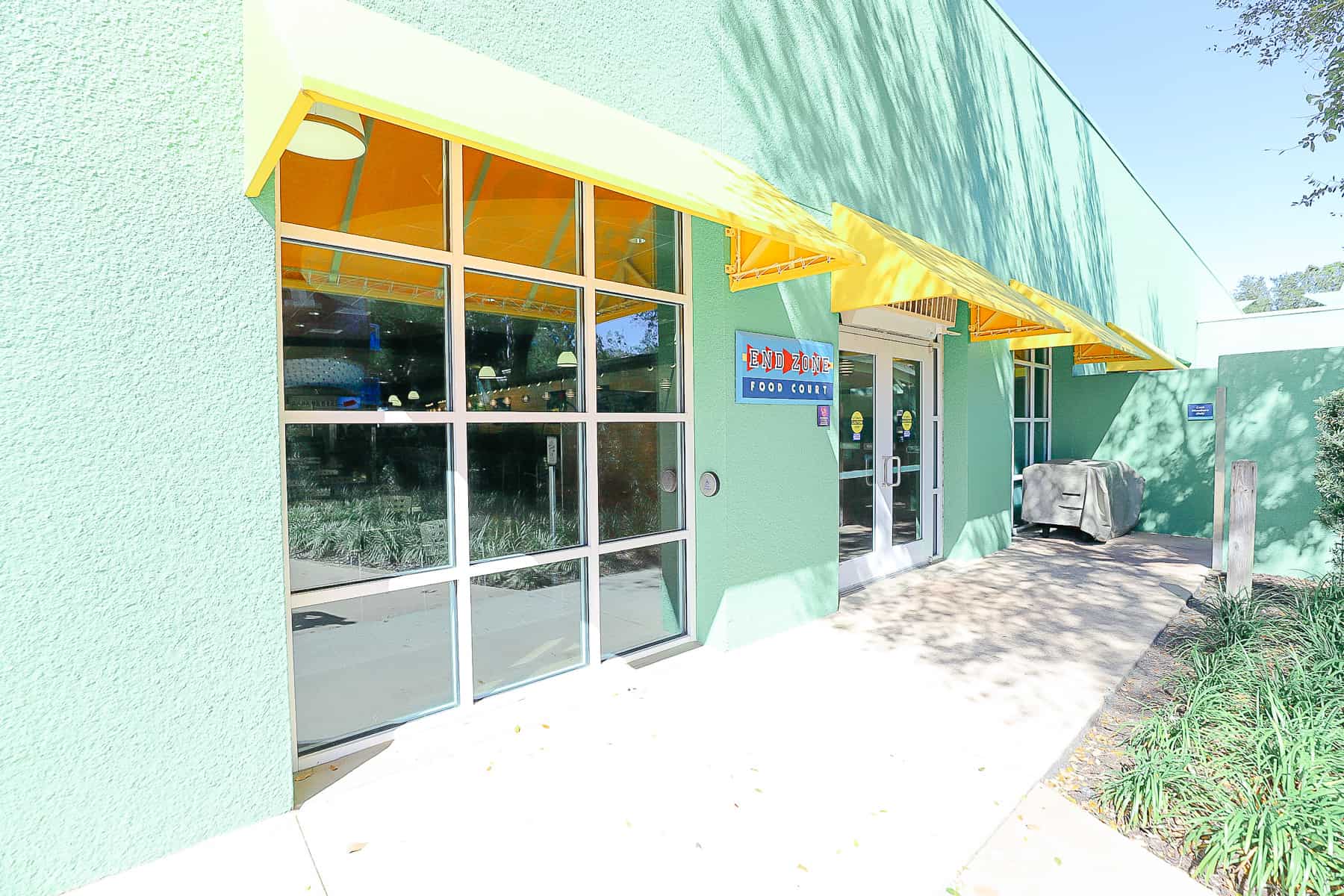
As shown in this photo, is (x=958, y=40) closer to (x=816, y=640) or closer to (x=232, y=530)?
(x=816, y=640)

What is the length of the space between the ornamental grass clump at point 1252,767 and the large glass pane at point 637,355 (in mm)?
3143

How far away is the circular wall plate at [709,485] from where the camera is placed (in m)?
4.42

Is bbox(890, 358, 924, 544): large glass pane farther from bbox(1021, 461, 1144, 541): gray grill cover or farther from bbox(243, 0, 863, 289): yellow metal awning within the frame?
bbox(243, 0, 863, 289): yellow metal awning

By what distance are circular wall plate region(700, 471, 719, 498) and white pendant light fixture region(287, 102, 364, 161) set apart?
8.92 ft

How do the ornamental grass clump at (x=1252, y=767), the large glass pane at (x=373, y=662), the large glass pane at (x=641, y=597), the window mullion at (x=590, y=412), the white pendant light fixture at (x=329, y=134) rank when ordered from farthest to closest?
the large glass pane at (x=641, y=597) < the window mullion at (x=590, y=412) < the large glass pane at (x=373, y=662) < the white pendant light fixture at (x=329, y=134) < the ornamental grass clump at (x=1252, y=767)

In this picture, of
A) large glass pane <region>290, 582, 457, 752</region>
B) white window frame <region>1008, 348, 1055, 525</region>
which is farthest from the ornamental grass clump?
white window frame <region>1008, 348, 1055, 525</region>

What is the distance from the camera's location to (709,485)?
14.5 ft

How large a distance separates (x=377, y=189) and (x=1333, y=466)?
7133mm

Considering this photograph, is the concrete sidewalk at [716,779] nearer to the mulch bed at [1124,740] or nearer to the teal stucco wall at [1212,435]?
the mulch bed at [1124,740]

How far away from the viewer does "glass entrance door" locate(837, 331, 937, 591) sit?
6293 mm

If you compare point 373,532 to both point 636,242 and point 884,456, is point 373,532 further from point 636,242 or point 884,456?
point 884,456

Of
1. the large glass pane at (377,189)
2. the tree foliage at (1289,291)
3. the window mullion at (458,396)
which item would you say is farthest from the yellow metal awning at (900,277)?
the tree foliage at (1289,291)

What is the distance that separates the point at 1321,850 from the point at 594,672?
3.25 meters

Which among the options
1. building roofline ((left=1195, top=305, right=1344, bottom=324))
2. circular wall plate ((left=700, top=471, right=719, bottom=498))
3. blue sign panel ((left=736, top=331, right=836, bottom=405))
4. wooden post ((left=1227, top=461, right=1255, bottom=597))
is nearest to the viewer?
circular wall plate ((left=700, top=471, right=719, bottom=498))
